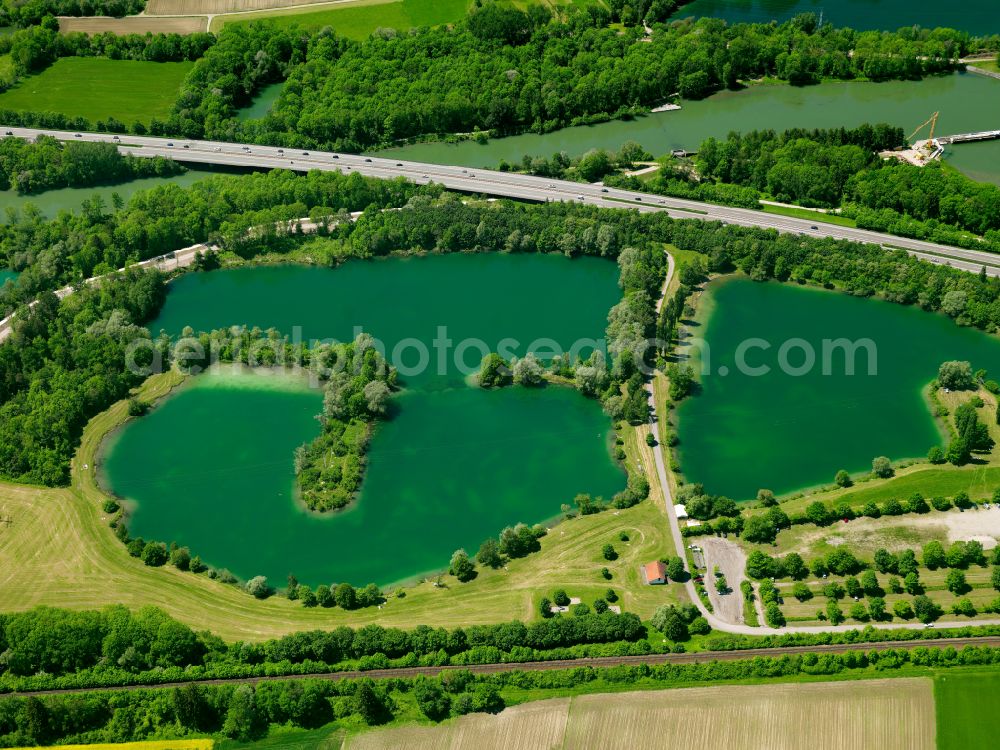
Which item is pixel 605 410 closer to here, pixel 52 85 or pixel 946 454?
pixel 946 454

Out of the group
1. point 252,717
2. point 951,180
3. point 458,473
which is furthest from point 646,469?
point 951,180

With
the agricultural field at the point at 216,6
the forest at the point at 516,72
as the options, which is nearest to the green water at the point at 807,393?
the forest at the point at 516,72

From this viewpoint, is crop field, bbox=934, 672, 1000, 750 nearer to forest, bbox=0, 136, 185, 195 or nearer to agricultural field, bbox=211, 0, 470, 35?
forest, bbox=0, 136, 185, 195

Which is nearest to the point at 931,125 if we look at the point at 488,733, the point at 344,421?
the point at 344,421

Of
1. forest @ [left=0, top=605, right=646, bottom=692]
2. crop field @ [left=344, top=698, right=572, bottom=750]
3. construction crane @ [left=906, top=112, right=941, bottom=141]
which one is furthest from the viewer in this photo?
construction crane @ [left=906, top=112, right=941, bottom=141]

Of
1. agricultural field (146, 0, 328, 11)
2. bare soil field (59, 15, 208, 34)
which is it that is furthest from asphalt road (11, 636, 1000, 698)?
agricultural field (146, 0, 328, 11)

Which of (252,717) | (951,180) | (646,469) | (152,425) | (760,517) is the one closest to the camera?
(252,717)

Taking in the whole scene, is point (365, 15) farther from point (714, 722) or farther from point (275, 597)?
point (714, 722)
